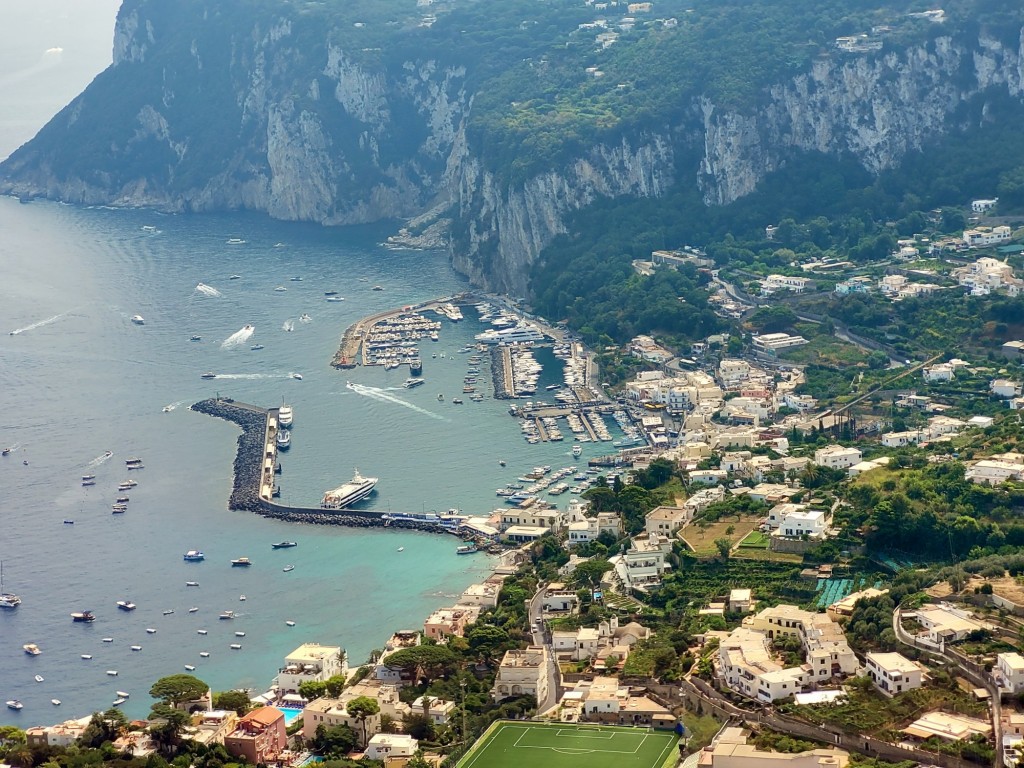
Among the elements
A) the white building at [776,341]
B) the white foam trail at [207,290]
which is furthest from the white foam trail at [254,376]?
the white building at [776,341]

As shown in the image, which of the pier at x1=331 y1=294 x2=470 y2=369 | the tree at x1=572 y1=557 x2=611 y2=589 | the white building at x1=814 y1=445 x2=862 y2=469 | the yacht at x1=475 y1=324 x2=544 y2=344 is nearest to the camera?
the tree at x1=572 y1=557 x2=611 y2=589

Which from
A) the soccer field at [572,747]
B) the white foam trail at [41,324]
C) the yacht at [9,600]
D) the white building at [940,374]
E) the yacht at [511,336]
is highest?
the white foam trail at [41,324]

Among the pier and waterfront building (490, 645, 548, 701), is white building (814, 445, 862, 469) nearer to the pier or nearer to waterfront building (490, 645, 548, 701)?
waterfront building (490, 645, 548, 701)

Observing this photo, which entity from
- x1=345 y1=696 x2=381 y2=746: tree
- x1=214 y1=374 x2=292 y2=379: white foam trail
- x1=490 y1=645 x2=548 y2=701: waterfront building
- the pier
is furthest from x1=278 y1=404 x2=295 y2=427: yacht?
x1=345 y1=696 x2=381 y2=746: tree

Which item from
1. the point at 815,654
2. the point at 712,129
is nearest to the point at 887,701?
the point at 815,654

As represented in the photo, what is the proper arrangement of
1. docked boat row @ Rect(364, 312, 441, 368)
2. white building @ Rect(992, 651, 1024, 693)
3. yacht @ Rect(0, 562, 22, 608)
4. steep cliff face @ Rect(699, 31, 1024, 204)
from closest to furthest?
white building @ Rect(992, 651, 1024, 693) → yacht @ Rect(0, 562, 22, 608) → docked boat row @ Rect(364, 312, 441, 368) → steep cliff face @ Rect(699, 31, 1024, 204)

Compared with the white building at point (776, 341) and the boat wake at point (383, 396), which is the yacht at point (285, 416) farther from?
the white building at point (776, 341)

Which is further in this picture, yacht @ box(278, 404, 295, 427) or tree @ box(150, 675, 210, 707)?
yacht @ box(278, 404, 295, 427)
